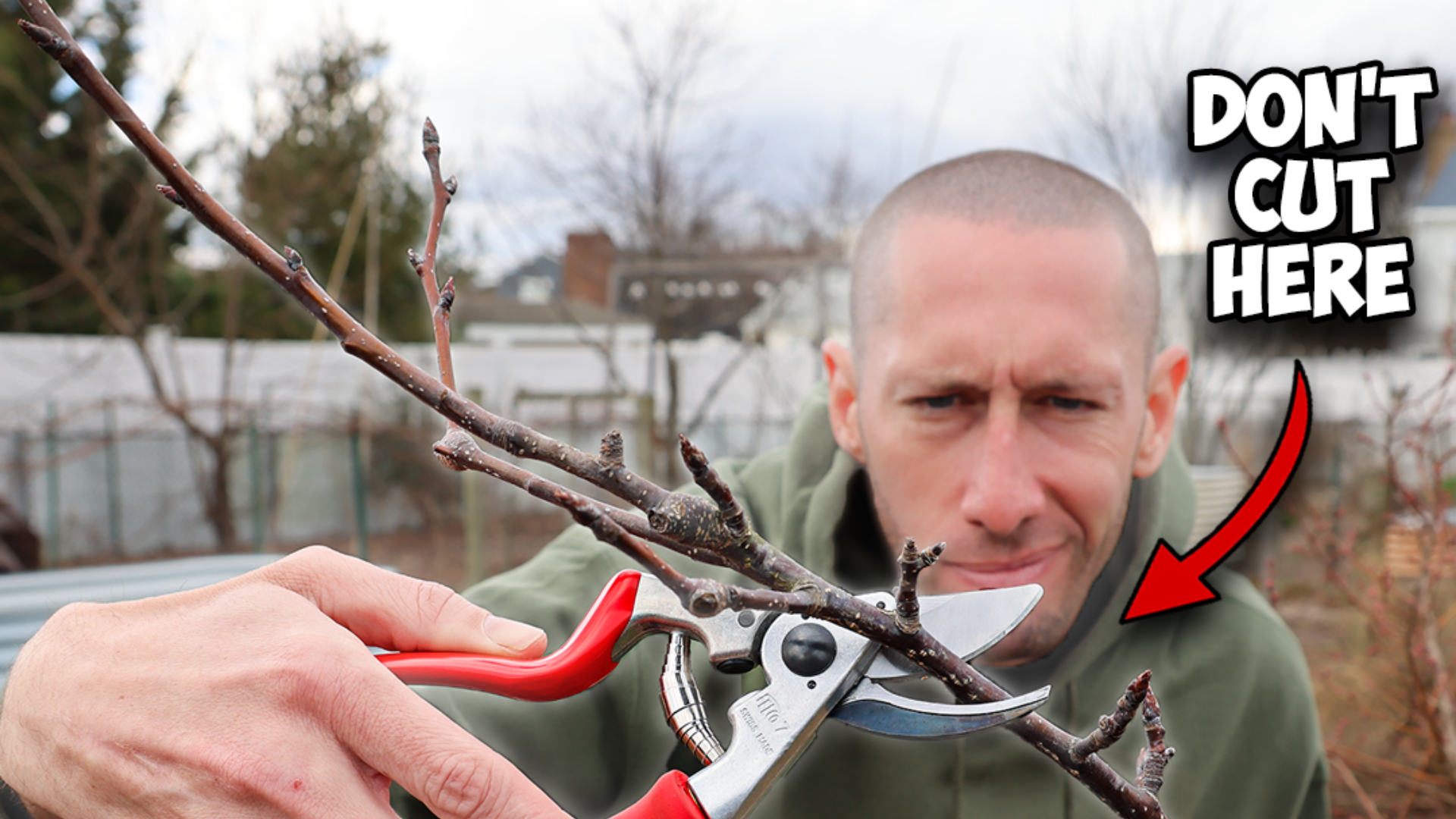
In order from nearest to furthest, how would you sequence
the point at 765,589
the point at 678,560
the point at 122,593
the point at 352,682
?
1. the point at 765,589
2. the point at 352,682
3. the point at 122,593
4. the point at 678,560

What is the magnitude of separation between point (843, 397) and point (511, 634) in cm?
127

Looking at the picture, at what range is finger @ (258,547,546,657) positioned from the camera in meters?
1.07

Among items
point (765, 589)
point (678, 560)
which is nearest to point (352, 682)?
point (765, 589)

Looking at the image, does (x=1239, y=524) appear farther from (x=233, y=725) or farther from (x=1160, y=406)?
(x=233, y=725)

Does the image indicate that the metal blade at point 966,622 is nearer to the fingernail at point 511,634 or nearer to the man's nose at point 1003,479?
the fingernail at point 511,634

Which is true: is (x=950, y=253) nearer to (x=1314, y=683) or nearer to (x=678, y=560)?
(x=678, y=560)

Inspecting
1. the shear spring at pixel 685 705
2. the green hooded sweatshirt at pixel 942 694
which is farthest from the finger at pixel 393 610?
the green hooded sweatshirt at pixel 942 694

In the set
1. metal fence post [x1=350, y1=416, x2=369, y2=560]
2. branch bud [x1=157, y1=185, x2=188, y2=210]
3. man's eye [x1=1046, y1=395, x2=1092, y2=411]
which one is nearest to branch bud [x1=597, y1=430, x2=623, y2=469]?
branch bud [x1=157, y1=185, x2=188, y2=210]

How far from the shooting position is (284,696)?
3.00ft

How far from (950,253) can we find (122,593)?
166 cm

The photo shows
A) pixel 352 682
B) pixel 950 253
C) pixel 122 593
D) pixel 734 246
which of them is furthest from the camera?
pixel 734 246

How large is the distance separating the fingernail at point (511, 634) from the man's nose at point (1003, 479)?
904mm

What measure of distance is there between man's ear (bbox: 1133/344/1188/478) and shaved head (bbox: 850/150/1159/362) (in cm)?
11

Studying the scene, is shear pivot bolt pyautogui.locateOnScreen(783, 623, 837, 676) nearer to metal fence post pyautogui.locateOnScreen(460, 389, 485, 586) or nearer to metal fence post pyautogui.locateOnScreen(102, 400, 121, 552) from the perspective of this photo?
metal fence post pyautogui.locateOnScreen(460, 389, 485, 586)
